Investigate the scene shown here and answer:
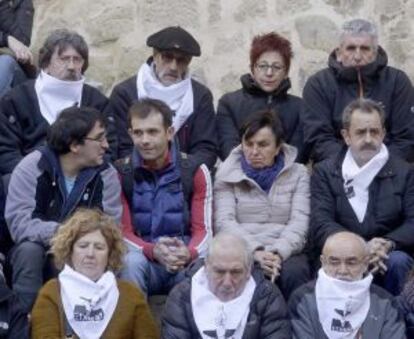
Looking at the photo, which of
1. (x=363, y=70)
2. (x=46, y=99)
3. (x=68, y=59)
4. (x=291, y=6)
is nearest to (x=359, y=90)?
(x=363, y=70)

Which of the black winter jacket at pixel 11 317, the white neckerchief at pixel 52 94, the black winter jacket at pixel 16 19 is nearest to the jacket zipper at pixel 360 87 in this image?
the white neckerchief at pixel 52 94

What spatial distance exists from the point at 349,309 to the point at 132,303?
1.14m

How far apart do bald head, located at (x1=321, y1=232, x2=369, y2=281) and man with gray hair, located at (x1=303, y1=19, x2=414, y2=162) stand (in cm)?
158

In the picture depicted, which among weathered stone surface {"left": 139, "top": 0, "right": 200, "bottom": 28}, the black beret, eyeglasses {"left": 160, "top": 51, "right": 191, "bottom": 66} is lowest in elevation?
eyeglasses {"left": 160, "top": 51, "right": 191, "bottom": 66}

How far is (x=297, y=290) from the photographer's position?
8086 mm

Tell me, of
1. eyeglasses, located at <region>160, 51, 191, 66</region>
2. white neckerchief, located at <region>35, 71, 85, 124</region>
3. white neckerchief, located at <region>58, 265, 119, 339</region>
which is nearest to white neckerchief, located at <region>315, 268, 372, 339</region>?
white neckerchief, located at <region>58, 265, 119, 339</region>

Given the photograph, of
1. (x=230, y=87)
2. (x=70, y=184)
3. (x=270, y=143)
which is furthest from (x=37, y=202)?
(x=230, y=87)

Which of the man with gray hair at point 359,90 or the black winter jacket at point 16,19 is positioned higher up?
the black winter jacket at point 16,19

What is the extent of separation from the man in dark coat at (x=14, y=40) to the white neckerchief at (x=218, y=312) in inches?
107

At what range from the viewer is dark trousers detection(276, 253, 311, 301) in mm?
8484

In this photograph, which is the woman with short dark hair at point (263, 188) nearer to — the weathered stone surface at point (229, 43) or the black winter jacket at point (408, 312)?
the black winter jacket at point (408, 312)

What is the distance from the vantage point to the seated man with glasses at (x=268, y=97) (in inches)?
381

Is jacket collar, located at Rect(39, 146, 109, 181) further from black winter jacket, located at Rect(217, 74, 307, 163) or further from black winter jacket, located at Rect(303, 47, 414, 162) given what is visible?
black winter jacket, located at Rect(303, 47, 414, 162)

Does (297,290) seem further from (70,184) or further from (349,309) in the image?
(70,184)
